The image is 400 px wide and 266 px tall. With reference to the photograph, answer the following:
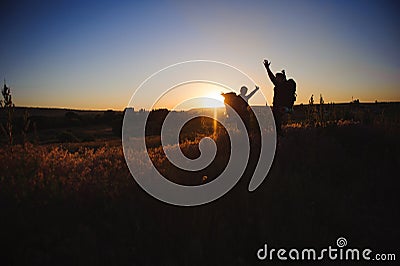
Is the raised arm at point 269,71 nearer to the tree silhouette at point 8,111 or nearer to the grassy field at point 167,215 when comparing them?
the grassy field at point 167,215

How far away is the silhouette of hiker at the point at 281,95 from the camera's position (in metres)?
11.0

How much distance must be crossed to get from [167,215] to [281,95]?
660 centimetres

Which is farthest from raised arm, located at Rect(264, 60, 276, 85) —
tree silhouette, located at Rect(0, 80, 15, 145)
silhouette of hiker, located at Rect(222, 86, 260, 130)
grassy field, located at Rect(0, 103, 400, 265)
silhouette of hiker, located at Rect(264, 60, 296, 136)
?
tree silhouette, located at Rect(0, 80, 15, 145)

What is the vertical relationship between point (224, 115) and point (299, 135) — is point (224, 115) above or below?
above

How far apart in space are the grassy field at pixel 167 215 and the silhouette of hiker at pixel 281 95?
9.50 ft

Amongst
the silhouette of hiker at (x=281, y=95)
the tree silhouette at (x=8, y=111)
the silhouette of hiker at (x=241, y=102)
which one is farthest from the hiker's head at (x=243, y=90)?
the tree silhouette at (x=8, y=111)

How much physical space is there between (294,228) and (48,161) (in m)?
5.06

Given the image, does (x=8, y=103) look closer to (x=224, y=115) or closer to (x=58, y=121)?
(x=224, y=115)

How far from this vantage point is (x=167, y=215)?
592 centimetres

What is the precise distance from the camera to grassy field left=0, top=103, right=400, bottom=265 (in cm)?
509

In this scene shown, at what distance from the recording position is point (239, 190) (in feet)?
22.7

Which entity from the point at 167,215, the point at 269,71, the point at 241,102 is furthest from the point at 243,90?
the point at 167,215

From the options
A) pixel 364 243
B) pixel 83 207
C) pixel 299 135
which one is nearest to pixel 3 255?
pixel 83 207

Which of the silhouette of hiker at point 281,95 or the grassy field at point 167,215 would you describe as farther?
the silhouette of hiker at point 281,95
